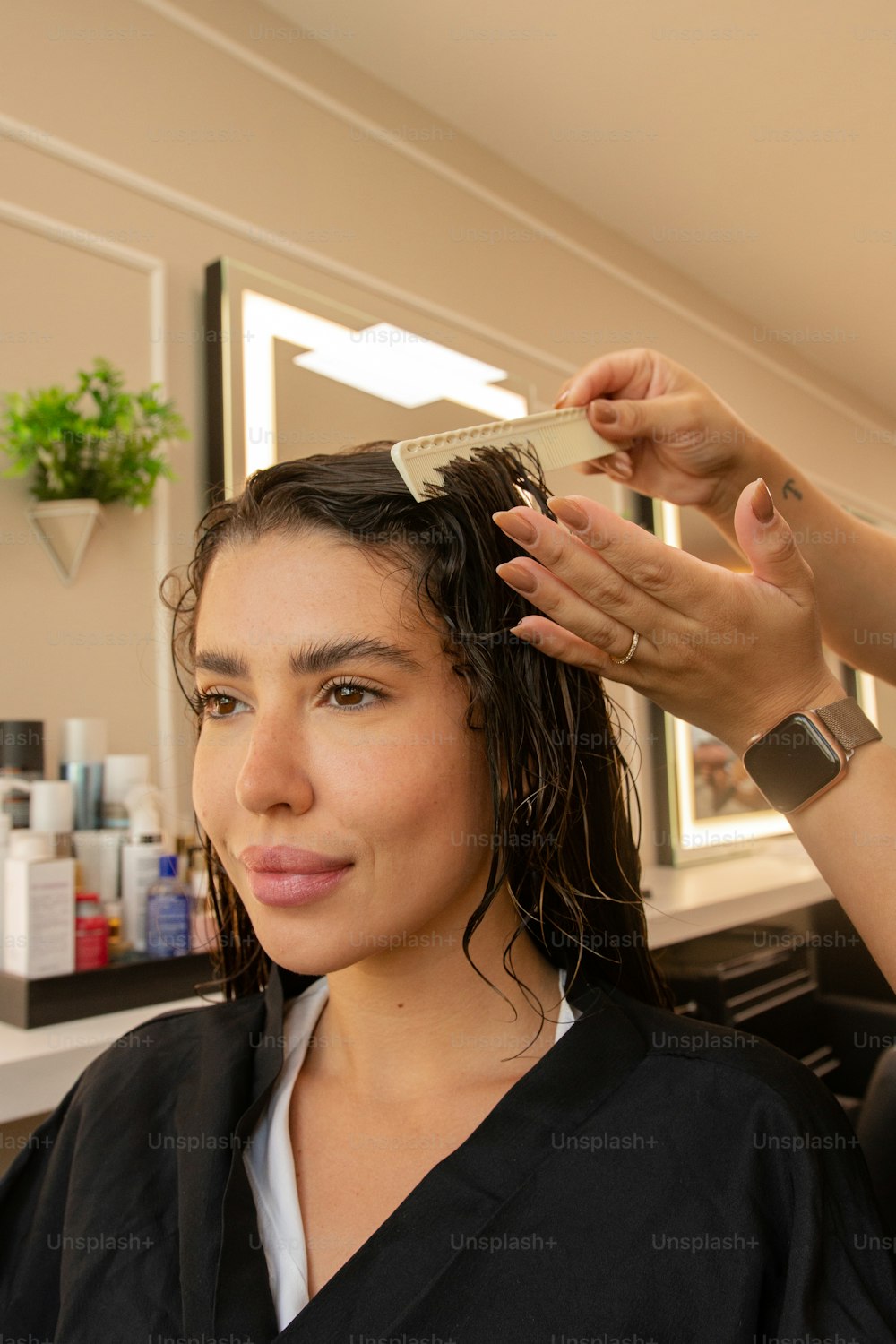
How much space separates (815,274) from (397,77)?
1933mm

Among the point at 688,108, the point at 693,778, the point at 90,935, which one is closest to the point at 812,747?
the point at 90,935

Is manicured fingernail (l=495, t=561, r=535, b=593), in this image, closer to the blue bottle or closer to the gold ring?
the gold ring

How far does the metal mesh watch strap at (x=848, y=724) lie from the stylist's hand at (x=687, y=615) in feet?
0.04

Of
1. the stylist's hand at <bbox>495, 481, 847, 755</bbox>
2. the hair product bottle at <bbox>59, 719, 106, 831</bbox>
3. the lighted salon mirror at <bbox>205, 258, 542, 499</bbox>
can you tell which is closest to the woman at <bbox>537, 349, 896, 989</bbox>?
the stylist's hand at <bbox>495, 481, 847, 755</bbox>

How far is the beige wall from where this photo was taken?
1.93 meters

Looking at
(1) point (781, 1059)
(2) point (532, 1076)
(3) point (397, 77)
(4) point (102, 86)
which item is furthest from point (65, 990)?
(3) point (397, 77)

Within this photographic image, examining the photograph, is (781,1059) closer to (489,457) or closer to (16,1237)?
(489,457)

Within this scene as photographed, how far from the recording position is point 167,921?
5.71 feet

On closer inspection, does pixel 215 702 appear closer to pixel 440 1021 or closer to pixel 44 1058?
pixel 440 1021

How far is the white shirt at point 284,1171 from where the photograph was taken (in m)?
0.95

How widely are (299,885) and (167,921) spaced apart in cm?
88

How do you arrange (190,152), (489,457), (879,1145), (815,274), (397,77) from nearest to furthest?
(489,457) → (879,1145) → (190,152) → (397,77) → (815,274)

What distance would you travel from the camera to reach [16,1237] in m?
1.12

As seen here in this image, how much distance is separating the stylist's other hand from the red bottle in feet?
3.33
